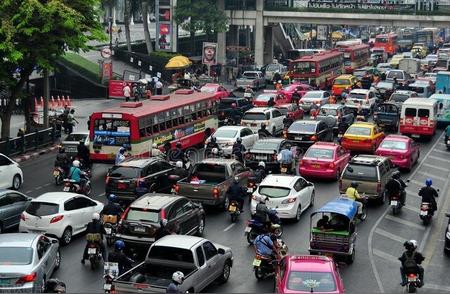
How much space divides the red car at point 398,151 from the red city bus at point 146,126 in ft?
29.7

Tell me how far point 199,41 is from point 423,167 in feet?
179

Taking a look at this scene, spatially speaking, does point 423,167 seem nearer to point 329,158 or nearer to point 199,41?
point 329,158

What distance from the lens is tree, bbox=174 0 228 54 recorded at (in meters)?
74.7

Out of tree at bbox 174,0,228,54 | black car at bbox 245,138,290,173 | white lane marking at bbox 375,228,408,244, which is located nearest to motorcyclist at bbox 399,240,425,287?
white lane marking at bbox 375,228,408,244

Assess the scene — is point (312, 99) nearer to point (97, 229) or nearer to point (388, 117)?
point (388, 117)

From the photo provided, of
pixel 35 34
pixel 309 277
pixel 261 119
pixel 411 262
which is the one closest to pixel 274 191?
pixel 411 262

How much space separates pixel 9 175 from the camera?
99.5 feet

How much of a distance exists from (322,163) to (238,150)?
373 cm

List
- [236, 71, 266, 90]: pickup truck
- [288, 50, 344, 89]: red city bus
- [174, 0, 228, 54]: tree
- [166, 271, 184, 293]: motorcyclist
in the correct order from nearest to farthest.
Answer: [166, 271, 184, 293]: motorcyclist, [288, 50, 344, 89]: red city bus, [236, 71, 266, 90]: pickup truck, [174, 0, 228, 54]: tree

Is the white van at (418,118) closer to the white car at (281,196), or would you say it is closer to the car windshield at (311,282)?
the white car at (281,196)

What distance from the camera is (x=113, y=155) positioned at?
32.1 metres

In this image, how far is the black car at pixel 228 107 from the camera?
1810 inches

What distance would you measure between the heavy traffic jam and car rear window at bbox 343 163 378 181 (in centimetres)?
4

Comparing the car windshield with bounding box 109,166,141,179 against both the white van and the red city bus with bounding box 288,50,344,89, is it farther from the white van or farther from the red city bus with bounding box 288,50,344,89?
the red city bus with bounding box 288,50,344,89
